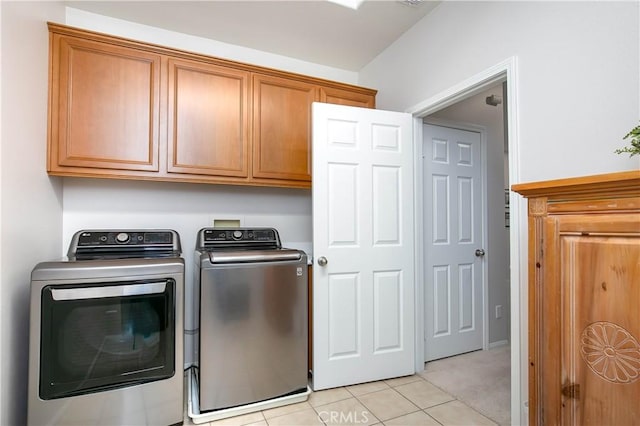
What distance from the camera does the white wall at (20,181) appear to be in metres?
1.42

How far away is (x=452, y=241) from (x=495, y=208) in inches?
25.0

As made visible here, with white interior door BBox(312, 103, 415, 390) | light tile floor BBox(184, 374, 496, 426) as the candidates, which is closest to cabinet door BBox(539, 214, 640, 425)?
light tile floor BBox(184, 374, 496, 426)

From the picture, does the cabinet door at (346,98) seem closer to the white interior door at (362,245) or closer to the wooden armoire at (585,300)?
the white interior door at (362,245)

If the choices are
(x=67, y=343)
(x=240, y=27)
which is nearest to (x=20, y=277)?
(x=67, y=343)

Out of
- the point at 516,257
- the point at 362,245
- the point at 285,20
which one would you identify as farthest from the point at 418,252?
the point at 285,20

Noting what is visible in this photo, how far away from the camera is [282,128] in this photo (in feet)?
7.98

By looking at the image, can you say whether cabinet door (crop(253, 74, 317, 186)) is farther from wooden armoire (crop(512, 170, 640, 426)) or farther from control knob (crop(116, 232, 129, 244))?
wooden armoire (crop(512, 170, 640, 426))

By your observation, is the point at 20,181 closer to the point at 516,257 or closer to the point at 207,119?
the point at 207,119

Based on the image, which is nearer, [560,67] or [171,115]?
[560,67]

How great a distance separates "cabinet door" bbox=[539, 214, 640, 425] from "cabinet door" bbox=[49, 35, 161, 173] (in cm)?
223

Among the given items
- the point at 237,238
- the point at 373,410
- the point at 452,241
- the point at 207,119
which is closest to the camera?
the point at 373,410

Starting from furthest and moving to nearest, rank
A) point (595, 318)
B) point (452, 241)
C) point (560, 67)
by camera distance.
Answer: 1. point (452, 241)
2. point (560, 67)
3. point (595, 318)

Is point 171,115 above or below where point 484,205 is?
above

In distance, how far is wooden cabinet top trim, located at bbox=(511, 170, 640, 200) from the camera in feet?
2.70
